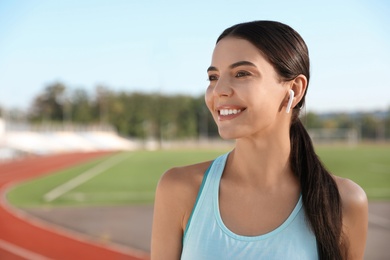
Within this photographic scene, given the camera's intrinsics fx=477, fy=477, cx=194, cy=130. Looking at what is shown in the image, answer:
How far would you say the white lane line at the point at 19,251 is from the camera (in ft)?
22.0

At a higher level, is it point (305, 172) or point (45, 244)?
point (305, 172)

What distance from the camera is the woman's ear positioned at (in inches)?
48.2

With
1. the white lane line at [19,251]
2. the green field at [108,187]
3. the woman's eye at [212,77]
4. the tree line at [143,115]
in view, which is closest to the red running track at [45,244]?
the white lane line at [19,251]

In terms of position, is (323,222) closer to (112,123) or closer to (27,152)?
(27,152)

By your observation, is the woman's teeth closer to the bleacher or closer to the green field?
the green field

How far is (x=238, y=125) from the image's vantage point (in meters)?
1.15

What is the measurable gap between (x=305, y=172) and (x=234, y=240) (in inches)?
12.0

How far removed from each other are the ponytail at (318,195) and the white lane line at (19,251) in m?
6.04

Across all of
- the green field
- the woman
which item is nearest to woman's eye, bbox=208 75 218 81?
the woman

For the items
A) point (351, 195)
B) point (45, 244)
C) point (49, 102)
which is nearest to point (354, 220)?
point (351, 195)

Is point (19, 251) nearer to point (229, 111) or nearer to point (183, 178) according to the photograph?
point (183, 178)

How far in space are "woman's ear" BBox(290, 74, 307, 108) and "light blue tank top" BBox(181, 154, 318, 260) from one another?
11.3 inches

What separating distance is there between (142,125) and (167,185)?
183ft

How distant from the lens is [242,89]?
1.14m
